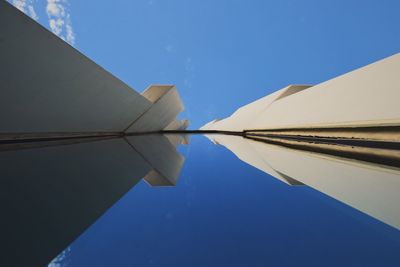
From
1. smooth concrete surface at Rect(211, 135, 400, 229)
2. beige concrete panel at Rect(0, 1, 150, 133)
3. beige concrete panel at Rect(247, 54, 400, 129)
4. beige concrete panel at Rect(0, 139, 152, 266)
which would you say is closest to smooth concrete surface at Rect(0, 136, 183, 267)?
beige concrete panel at Rect(0, 139, 152, 266)

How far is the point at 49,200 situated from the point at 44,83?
172 centimetres

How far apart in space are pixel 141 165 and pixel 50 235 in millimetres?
1137

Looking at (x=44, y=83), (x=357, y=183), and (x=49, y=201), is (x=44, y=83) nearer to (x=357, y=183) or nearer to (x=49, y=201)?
(x=49, y=201)

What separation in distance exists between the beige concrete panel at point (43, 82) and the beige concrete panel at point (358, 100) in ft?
8.71

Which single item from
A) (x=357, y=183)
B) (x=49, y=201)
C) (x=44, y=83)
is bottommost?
(x=49, y=201)

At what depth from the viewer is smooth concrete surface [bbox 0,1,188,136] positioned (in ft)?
5.27

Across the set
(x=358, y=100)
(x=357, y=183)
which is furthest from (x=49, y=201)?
(x=358, y=100)

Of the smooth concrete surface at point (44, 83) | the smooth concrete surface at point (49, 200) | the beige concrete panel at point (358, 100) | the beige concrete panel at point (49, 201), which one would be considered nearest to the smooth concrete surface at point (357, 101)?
the beige concrete panel at point (358, 100)

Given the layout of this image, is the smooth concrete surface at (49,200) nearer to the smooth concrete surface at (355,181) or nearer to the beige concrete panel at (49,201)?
the beige concrete panel at (49,201)

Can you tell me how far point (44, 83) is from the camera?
2201 mm

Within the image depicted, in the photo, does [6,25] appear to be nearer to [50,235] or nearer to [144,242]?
[50,235]

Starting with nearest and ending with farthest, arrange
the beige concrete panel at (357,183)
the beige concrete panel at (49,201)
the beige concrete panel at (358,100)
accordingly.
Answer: the beige concrete panel at (49,201) < the beige concrete panel at (357,183) < the beige concrete panel at (358,100)

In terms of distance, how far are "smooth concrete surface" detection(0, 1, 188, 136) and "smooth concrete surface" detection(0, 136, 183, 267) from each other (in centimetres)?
72

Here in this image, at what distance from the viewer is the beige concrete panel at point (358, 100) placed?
195 centimetres
